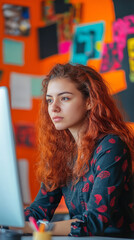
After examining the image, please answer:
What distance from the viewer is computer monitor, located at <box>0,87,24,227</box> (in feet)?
2.63

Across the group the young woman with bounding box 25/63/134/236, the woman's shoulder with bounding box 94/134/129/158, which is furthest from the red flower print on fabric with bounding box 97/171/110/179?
the woman's shoulder with bounding box 94/134/129/158

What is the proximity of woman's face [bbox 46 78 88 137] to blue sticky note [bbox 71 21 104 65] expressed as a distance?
1.23 meters

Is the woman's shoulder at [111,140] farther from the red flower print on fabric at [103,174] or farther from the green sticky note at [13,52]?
the green sticky note at [13,52]

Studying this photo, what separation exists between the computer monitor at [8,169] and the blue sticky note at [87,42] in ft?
6.46

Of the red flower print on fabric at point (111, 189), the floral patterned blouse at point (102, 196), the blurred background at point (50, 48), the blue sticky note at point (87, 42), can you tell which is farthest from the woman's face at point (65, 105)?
the blue sticky note at point (87, 42)

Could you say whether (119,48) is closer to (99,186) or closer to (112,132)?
(112,132)

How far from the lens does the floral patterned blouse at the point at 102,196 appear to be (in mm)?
1144

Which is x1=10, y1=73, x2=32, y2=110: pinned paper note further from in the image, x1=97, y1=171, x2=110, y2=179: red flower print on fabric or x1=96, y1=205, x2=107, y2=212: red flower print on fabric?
x1=96, y1=205, x2=107, y2=212: red flower print on fabric

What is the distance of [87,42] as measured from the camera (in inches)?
108

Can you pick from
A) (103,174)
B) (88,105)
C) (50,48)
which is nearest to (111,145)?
(103,174)

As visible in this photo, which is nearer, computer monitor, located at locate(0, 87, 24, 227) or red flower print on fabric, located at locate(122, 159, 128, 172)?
computer monitor, located at locate(0, 87, 24, 227)

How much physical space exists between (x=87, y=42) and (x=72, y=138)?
1250 mm

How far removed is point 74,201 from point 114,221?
207 millimetres

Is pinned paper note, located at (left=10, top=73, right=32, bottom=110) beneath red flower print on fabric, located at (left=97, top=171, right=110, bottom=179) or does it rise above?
above
